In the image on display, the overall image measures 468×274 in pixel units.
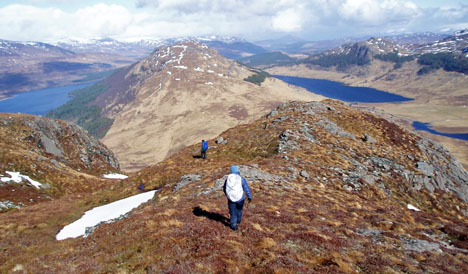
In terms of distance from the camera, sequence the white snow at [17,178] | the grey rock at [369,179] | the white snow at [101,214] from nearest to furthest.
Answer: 1. the white snow at [101,214]
2. the grey rock at [369,179]
3. the white snow at [17,178]

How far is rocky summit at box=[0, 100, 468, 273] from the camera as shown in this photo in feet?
34.3

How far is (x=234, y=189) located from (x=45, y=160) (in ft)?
162

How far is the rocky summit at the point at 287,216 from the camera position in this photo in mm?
10469

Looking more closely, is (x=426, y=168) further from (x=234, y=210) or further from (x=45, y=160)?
(x=45, y=160)

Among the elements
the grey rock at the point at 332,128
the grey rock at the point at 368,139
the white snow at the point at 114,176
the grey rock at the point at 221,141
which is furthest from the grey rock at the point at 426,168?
the white snow at the point at 114,176

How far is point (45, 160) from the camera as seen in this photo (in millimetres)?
47250

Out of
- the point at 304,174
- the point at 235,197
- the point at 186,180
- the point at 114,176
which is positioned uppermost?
the point at 235,197

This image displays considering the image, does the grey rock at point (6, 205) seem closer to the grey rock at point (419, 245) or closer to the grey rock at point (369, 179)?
the grey rock at point (419, 245)

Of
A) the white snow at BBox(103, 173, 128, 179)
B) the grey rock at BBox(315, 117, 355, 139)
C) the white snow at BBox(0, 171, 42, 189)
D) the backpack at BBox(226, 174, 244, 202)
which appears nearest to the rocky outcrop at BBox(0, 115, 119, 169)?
the white snow at BBox(103, 173, 128, 179)

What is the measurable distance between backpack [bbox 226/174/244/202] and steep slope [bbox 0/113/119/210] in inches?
1238

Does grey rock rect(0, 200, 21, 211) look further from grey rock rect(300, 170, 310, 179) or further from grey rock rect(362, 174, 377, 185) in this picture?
grey rock rect(362, 174, 377, 185)

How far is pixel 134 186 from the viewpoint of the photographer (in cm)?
3142

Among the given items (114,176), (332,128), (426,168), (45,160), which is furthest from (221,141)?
(45,160)

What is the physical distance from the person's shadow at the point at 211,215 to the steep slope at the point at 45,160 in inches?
1108
